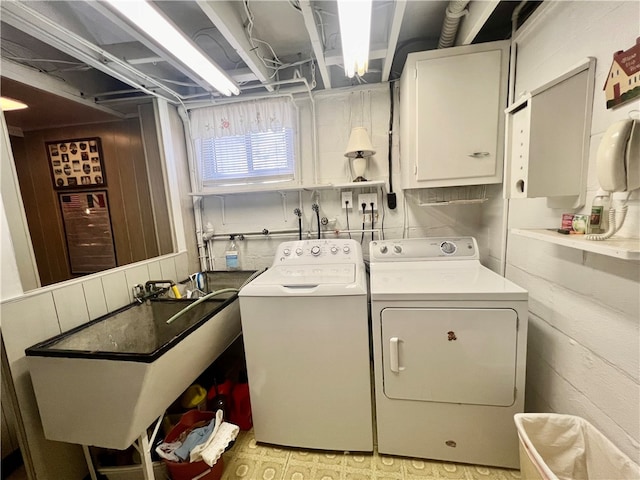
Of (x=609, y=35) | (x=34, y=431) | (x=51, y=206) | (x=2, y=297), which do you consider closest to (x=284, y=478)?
(x=34, y=431)

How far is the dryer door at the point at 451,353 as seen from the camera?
1.31 meters

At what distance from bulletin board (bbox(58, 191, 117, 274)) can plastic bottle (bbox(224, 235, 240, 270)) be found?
1.28 metres

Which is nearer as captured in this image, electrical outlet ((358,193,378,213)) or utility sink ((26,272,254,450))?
utility sink ((26,272,254,450))

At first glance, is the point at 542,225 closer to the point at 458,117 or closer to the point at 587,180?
the point at 587,180

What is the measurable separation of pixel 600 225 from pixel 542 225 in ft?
1.37

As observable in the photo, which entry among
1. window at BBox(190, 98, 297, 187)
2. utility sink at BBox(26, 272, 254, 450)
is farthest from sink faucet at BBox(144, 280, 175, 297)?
window at BBox(190, 98, 297, 187)

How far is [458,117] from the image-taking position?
1.68 m

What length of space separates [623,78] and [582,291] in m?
0.86

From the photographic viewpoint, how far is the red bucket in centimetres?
130

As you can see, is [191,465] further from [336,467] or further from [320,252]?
[320,252]

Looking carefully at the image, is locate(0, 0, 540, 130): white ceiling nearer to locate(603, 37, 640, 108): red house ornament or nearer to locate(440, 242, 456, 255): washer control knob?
locate(603, 37, 640, 108): red house ornament

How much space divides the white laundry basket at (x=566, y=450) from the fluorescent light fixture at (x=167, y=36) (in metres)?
2.41

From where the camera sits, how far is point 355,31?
4.24 ft

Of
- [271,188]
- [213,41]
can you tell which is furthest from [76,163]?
[271,188]
